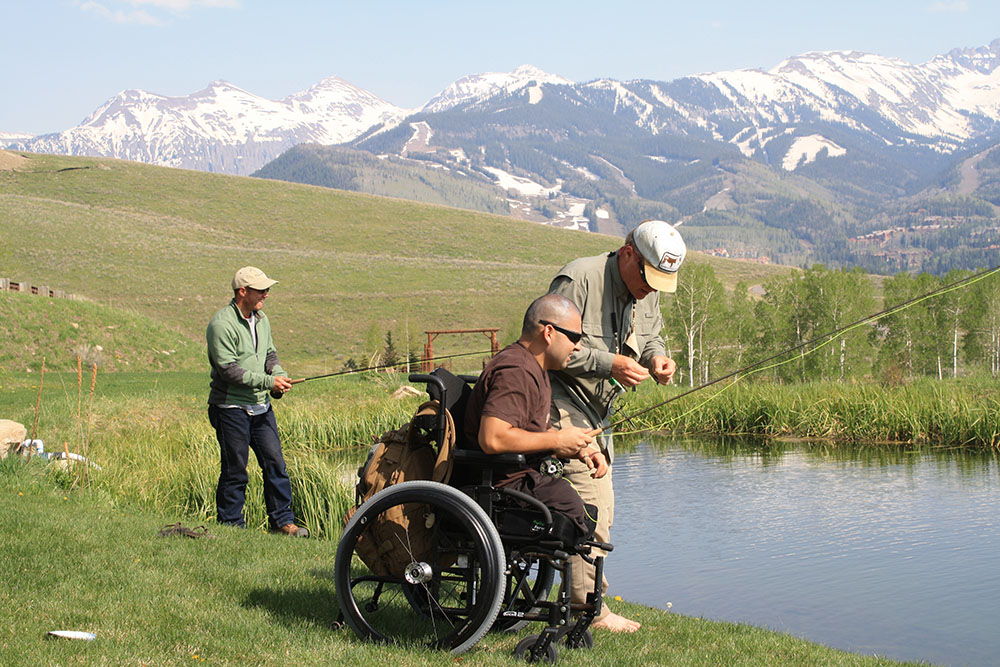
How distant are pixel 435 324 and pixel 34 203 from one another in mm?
40478

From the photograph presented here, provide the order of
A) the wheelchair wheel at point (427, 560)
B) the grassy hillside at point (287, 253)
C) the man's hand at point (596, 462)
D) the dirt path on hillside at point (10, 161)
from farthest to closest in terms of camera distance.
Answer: the dirt path on hillside at point (10, 161) → the grassy hillside at point (287, 253) → the man's hand at point (596, 462) → the wheelchair wheel at point (427, 560)

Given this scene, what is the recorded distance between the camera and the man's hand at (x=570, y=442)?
182 inches

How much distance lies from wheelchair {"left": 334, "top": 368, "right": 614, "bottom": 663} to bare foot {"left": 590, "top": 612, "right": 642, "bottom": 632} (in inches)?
24.1

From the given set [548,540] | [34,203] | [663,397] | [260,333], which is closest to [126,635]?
[548,540]

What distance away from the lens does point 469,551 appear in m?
4.58

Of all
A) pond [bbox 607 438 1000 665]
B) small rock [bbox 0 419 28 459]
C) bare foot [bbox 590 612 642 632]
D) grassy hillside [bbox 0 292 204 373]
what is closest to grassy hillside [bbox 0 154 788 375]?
grassy hillside [bbox 0 292 204 373]

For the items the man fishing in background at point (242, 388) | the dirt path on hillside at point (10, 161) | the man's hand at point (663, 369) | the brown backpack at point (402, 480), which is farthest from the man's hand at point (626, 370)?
the dirt path on hillside at point (10, 161)

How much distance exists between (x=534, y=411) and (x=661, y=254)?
1.15 metres

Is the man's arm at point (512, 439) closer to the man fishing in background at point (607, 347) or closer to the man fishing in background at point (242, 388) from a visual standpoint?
the man fishing in background at point (607, 347)

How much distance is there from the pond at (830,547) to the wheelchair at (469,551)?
3163 mm

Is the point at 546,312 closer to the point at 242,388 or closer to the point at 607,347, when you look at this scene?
the point at 607,347

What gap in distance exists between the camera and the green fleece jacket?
751 centimetres

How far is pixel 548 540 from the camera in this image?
4531 mm

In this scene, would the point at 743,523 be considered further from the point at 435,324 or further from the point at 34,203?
the point at 34,203
